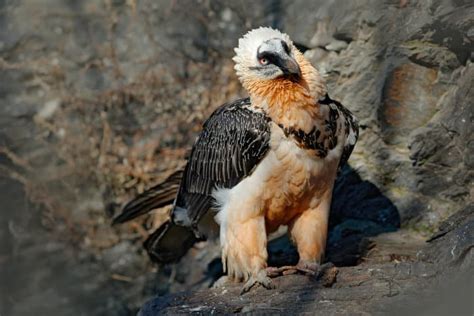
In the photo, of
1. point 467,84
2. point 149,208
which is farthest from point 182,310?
point 467,84

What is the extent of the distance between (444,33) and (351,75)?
1.04 m

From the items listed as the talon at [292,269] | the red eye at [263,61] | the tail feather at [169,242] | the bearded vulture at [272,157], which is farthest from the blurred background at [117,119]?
the red eye at [263,61]

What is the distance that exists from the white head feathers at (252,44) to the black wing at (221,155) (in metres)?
0.27

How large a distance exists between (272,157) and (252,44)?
34.4 inches

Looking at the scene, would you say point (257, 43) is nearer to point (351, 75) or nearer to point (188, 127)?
point (351, 75)

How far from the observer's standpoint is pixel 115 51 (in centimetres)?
973

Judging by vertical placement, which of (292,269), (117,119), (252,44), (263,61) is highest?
(252,44)

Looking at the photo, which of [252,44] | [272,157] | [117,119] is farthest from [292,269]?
[117,119]

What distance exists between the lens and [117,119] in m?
9.49

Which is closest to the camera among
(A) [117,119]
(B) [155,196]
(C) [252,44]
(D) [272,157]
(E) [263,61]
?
(D) [272,157]

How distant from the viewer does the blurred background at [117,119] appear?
789cm

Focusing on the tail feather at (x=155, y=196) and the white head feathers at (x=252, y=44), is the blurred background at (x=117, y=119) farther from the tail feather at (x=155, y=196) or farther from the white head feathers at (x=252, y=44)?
the white head feathers at (x=252, y=44)

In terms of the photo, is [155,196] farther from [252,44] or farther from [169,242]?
[252,44]

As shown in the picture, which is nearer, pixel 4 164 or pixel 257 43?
pixel 257 43
